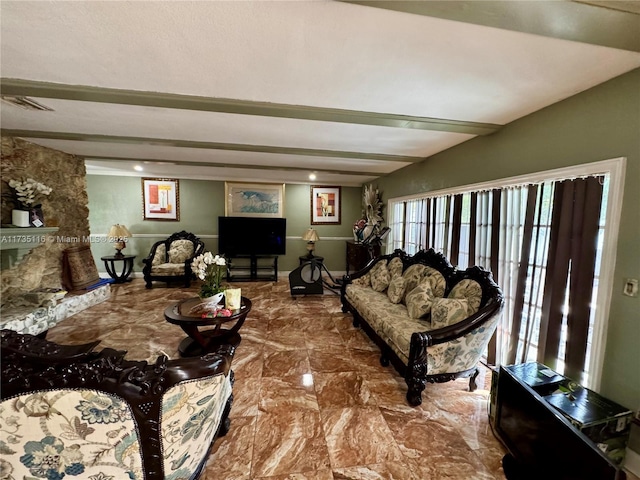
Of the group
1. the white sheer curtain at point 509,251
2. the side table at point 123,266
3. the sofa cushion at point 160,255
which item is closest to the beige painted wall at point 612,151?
the white sheer curtain at point 509,251

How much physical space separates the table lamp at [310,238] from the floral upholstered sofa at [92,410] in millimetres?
4796

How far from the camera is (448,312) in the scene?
7.11 feet

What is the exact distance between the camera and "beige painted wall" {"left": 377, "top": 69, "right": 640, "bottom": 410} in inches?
57.4

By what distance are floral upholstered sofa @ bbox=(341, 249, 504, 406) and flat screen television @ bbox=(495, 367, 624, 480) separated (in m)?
0.39

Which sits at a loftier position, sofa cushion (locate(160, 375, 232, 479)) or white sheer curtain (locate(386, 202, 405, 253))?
white sheer curtain (locate(386, 202, 405, 253))

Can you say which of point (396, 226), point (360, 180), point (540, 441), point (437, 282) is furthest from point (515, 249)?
point (360, 180)

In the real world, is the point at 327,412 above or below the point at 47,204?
below

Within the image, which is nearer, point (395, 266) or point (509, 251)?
point (509, 251)

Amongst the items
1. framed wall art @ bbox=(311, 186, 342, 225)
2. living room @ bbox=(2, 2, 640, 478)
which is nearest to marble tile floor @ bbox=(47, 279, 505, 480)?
living room @ bbox=(2, 2, 640, 478)

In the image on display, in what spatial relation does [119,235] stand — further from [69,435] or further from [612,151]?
[612,151]

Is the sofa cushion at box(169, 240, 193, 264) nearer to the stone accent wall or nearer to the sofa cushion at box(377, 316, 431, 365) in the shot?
the stone accent wall

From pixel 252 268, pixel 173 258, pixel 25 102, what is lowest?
pixel 252 268

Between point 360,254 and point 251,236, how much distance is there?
2.60 metres

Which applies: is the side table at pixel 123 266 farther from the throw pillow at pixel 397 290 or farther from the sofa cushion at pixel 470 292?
the sofa cushion at pixel 470 292
